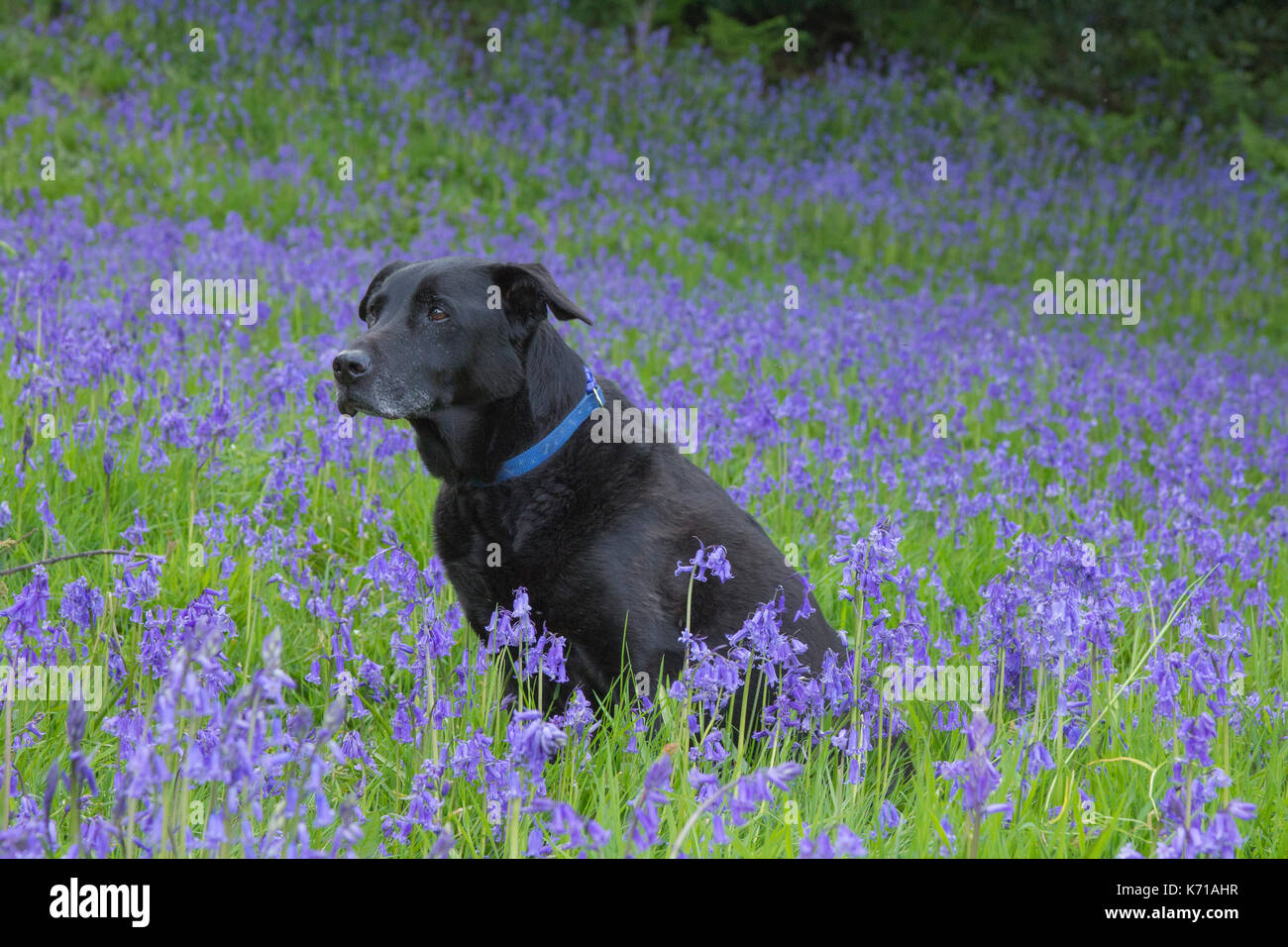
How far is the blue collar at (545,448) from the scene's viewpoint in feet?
→ 12.0

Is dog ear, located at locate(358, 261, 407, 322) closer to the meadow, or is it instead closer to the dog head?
the dog head

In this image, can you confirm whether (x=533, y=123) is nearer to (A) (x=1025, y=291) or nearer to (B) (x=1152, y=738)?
(A) (x=1025, y=291)

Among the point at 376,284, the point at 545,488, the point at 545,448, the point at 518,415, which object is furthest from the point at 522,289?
the point at 376,284

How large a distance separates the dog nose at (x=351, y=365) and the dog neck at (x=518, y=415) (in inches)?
11.4

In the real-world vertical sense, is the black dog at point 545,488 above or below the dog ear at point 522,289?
below

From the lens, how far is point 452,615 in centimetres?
315

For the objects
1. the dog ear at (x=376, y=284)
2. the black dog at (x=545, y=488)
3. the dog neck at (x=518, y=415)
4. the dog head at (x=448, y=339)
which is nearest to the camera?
the black dog at (x=545, y=488)

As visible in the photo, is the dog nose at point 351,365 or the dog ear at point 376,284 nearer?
the dog nose at point 351,365

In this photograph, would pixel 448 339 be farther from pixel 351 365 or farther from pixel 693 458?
pixel 693 458

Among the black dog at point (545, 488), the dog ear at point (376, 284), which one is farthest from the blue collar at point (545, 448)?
the dog ear at point (376, 284)

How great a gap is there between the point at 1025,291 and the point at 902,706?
32.0ft

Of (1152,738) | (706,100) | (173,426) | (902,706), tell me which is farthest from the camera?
(706,100)

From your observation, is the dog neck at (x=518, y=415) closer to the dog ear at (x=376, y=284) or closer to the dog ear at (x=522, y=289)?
the dog ear at (x=522, y=289)
